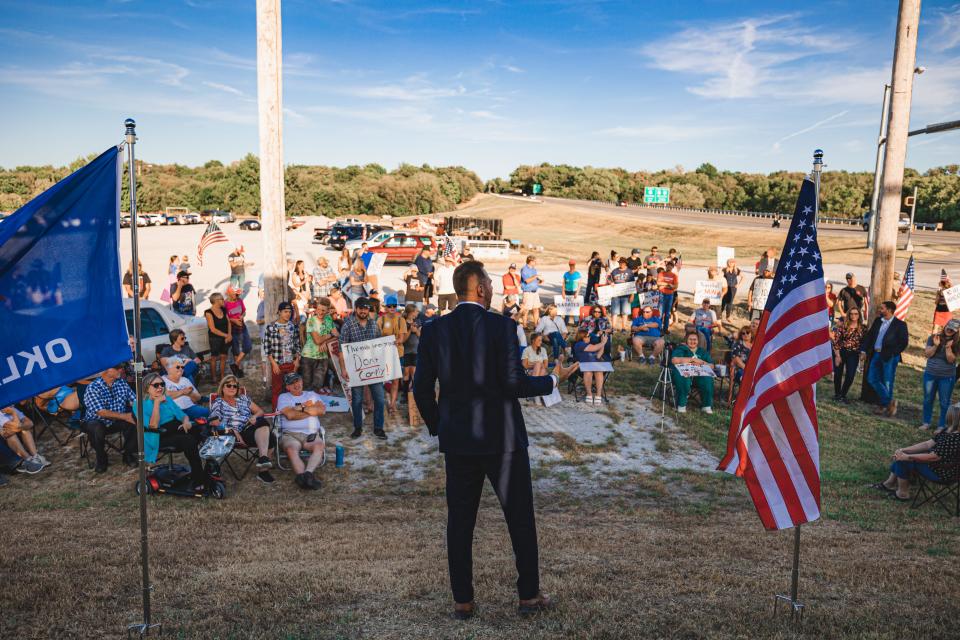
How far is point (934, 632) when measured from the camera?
417 centimetres

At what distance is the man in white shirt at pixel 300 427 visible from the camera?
8391 millimetres

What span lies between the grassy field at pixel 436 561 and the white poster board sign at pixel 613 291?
8220 mm

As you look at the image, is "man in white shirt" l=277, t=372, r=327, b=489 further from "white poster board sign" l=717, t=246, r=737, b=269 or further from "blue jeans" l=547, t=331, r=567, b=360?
"white poster board sign" l=717, t=246, r=737, b=269

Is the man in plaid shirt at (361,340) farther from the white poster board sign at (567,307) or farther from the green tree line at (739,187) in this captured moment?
the green tree line at (739,187)

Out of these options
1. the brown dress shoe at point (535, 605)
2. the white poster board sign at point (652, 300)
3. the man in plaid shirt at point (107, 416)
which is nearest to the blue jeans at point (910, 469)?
the brown dress shoe at point (535, 605)

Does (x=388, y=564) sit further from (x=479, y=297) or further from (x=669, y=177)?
(x=669, y=177)

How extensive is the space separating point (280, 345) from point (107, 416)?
295cm

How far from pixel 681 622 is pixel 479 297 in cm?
240

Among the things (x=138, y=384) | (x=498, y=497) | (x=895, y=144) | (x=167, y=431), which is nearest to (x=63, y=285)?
(x=138, y=384)

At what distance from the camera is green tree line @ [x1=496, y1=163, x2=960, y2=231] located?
66.1 metres

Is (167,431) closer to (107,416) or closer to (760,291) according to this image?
(107,416)

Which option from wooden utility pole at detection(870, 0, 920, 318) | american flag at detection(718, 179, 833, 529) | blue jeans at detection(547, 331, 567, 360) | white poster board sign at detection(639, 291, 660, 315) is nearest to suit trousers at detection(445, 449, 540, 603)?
american flag at detection(718, 179, 833, 529)

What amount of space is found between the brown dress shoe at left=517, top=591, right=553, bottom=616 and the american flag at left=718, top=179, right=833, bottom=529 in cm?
150

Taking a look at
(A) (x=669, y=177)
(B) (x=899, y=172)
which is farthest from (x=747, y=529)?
(A) (x=669, y=177)
